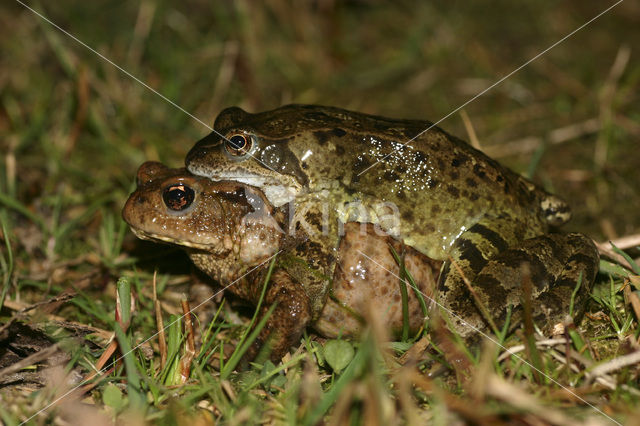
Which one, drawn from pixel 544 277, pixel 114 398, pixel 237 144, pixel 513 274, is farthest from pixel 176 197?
pixel 544 277

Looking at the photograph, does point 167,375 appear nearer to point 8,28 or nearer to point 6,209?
point 6,209

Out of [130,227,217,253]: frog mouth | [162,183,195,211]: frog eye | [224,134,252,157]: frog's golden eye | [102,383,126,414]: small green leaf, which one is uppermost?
[224,134,252,157]: frog's golden eye

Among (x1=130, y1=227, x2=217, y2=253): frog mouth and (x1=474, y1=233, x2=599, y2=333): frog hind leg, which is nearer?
(x1=474, y1=233, x2=599, y2=333): frog hind leg

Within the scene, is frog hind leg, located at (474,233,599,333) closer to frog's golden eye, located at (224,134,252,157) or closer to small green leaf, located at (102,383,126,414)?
frog's golden eye, located at (224,134,252,157)

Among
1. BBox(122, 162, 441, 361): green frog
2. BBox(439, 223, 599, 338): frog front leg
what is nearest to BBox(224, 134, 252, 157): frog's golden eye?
BBox(122, 162, 441, 361): green frog

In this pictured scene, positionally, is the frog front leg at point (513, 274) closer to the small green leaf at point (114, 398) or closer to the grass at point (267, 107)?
the grass at point (267, 107)

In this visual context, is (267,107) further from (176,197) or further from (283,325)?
(283,325)
